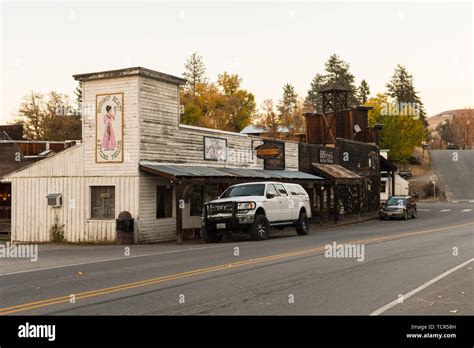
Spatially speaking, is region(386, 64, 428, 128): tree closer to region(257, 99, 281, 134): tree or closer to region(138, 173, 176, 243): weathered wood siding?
region(257, 99, 281, 134): tree

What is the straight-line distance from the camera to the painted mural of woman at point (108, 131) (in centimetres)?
2323

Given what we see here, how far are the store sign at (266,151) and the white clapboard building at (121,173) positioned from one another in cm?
488

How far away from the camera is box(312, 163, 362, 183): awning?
117ft

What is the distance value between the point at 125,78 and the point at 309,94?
11977cm

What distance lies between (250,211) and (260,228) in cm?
89

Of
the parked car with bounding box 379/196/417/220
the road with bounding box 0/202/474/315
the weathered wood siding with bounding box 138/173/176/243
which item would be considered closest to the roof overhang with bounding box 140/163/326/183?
the weathered wood siding with bounding box 138/173/176/243

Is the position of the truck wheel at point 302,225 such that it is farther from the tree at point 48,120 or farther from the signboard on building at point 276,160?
the tree at point 48,120

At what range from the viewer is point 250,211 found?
21188mm

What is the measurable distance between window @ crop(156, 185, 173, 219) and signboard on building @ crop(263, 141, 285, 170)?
329 inches

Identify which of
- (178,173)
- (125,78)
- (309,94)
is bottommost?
(178,173)

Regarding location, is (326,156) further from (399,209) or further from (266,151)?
(266,151)
